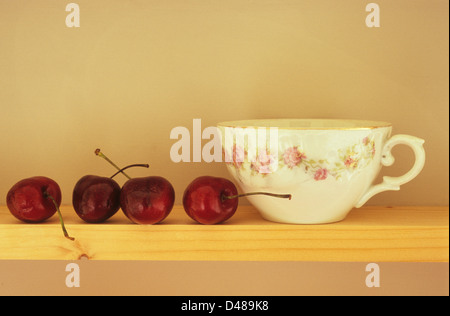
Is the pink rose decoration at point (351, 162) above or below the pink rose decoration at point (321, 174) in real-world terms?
above

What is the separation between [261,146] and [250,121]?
0.34ft

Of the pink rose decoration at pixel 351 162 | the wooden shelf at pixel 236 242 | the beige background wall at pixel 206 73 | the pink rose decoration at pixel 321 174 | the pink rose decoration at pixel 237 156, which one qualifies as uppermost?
the beige background wall at pixel 206 73

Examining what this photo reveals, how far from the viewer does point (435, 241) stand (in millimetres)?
531

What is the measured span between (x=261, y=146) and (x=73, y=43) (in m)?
0.28

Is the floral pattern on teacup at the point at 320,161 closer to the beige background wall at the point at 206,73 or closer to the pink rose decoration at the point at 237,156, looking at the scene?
the pink rose decoration at the point at 237,156

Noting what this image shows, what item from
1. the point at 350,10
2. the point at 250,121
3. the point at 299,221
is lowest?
the point at 299,221

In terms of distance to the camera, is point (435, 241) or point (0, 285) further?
point (0, 285)

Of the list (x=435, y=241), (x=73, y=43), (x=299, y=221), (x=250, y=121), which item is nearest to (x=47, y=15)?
(x=73, y=43)

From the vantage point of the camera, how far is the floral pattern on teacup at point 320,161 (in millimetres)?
518

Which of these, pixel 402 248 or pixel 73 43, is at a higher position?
pixel 73 43

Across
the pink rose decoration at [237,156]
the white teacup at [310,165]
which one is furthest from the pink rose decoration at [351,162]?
the pink rose decoration at [237,156]

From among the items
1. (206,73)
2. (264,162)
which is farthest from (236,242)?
(206,73)

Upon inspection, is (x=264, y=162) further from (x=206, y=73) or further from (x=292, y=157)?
(x=206, y=73)
